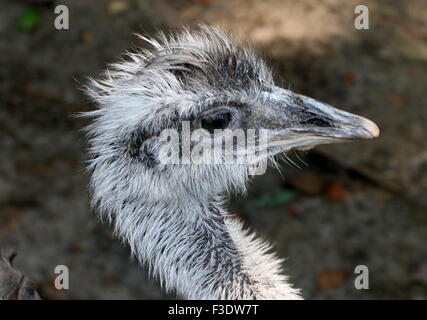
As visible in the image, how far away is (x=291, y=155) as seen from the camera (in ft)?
14.3

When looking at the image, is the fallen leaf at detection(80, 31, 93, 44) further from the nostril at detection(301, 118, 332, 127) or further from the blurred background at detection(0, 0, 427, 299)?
the nostril at detection(301, 118, 332, 127)

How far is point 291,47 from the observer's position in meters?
5.15

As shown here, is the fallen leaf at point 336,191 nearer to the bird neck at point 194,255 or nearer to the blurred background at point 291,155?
the blurred background at point 291,155

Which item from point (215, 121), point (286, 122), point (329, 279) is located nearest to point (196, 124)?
point (215, 121)

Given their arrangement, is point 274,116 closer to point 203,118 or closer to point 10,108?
point 203,118

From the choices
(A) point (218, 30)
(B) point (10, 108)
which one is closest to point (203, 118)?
(A) point (218, 30)

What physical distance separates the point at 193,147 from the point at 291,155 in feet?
6.45

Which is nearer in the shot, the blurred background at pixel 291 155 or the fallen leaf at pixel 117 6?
the blurred background at pixel 291 155

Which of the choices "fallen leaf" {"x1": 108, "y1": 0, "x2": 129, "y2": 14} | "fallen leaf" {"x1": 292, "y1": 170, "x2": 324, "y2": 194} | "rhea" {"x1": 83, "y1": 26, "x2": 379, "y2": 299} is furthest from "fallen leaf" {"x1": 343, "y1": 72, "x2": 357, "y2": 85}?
"rhea" {"x1": 83, "y1": 26, "x2": 379, "y2": 299}

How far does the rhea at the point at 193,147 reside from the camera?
2.45 meters

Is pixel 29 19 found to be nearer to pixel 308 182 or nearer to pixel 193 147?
pixel 308 182

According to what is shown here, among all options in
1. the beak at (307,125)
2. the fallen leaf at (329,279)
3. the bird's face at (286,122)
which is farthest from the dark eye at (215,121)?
the fallen leaf at (329,279)

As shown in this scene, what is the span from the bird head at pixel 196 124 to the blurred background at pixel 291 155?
1.10m

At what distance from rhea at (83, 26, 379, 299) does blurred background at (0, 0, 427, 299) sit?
44.1 inches
